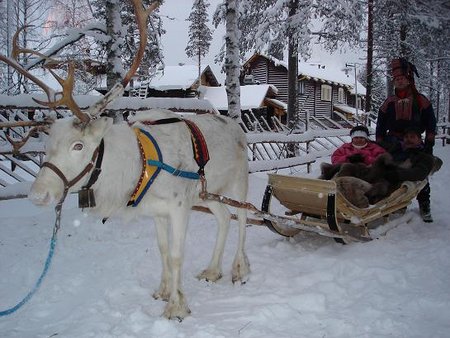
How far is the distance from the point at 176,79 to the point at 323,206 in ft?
92.3

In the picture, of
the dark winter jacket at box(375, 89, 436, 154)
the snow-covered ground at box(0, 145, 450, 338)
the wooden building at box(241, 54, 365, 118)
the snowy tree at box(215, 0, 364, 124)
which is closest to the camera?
the snow-covered ground at box(0, 145, 450, 338)

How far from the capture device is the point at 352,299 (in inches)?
136

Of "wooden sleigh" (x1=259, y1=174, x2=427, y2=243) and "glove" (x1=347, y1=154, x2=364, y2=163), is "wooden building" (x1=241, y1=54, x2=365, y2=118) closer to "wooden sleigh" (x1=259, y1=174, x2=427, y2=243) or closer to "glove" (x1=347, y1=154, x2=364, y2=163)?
"glove" (x1=347, y1=154, x2=364, y2=163)

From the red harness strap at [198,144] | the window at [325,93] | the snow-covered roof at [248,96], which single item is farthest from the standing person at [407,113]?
the window at [325,93]

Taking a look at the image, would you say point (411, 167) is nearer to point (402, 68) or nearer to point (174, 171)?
point (402, 68)

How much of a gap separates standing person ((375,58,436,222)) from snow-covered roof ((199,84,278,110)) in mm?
23093

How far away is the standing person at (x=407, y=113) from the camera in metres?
5.47

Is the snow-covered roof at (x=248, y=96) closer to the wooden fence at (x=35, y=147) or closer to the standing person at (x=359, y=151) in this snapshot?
the wooden fence at (x=35, y=147)

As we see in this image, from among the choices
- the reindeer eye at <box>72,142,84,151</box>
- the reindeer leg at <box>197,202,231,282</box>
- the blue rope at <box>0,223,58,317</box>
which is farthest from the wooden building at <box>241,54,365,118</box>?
the blue rope at <box>0,223,58,317</box>

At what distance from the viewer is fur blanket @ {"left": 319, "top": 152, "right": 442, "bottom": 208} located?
476 cm

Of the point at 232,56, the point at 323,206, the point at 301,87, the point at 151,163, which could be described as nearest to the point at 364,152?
the point at 323,206

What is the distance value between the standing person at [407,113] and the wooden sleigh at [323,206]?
2.42ft

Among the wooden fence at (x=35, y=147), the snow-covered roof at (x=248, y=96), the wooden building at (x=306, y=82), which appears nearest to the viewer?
the wooden fence at (x=35, y=147)

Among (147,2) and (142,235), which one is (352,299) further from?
(147,2)
